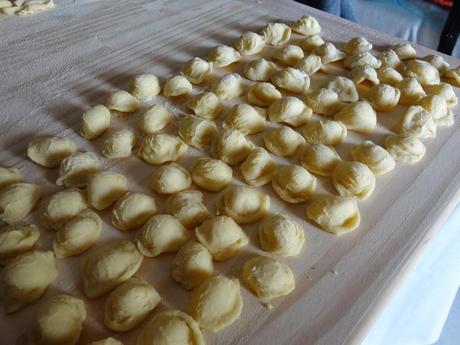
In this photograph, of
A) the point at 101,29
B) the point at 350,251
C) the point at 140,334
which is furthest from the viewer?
the point at 101,29

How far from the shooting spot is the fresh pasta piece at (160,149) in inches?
28.3

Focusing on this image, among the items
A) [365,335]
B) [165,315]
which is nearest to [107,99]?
[165,315]

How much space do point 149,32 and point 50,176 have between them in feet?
1.56

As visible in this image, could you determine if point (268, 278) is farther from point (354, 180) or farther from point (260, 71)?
point (260, 71)

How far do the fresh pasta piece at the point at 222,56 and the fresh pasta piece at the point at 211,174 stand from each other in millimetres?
305

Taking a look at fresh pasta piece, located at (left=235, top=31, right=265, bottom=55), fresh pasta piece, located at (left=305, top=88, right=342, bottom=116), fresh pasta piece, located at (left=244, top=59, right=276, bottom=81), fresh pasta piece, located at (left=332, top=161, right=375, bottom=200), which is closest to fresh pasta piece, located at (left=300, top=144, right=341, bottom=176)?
fresh pasta piece, located at (left=332, top=161, right=375, bottom=200)

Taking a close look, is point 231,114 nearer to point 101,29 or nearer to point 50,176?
point 50,176

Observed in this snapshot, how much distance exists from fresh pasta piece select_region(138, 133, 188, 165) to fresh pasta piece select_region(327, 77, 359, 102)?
32 cm

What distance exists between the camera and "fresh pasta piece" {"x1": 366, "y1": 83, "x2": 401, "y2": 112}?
0.82 meters

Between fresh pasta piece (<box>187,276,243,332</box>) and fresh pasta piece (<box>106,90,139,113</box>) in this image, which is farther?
fresh pasta piece (<box>106,90,139,113</box>)

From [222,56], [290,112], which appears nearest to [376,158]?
[290,112]

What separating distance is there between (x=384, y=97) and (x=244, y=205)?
0.36 meters

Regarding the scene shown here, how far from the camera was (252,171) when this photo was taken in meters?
0.70

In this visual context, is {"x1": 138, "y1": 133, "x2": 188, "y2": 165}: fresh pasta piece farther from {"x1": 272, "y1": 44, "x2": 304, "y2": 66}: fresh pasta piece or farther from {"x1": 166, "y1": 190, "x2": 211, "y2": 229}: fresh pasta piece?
{"x1": 272, "y1": 44, "x2": 304, "y2": 66}: fresh pasta piece
